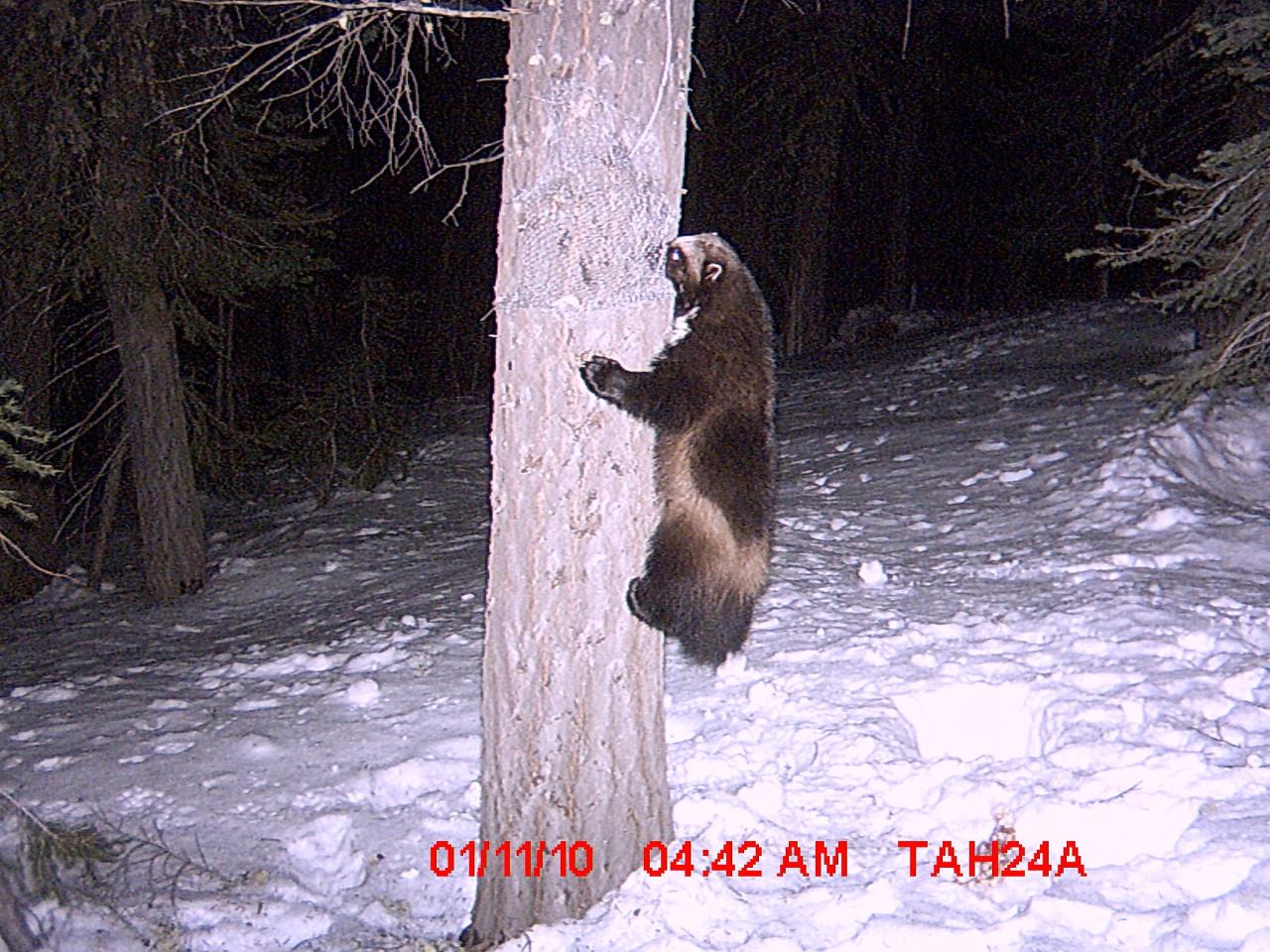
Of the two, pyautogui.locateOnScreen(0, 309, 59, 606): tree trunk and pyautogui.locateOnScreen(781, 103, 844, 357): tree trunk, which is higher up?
pyautogui.locateOnScreen(781, 103, 844, 357): tree trunk

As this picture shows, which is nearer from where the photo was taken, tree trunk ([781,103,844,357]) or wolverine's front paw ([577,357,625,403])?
wolverine's front paw ([577,357,625,403])

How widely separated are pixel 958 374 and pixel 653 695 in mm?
11307

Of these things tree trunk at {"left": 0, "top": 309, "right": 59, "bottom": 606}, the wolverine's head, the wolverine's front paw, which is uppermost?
the wolverine's head

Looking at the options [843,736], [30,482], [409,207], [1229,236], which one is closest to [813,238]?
[409,207]

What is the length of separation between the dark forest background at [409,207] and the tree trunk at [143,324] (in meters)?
0.02

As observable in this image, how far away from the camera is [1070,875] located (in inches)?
158

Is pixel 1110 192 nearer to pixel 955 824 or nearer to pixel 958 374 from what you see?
pixel 958 374

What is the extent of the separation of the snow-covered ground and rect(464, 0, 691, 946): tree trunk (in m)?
0.33

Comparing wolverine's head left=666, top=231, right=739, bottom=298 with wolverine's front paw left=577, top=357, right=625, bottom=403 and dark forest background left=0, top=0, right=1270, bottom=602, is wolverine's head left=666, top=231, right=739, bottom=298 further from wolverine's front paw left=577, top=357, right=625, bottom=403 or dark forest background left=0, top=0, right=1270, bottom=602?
wolverine's front paw left=577, top=357, right=625, bottom=403

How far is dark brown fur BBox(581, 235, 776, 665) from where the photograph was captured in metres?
4.91
